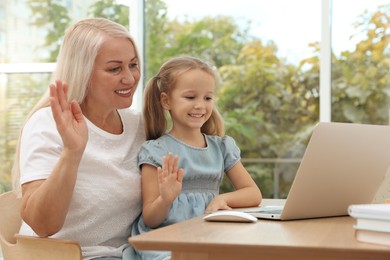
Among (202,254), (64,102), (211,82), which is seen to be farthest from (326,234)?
(211,82)

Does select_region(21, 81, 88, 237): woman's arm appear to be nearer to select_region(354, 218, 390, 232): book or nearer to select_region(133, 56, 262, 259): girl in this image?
select_region(133, 56, 262, 259): girl

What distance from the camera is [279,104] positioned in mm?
4070

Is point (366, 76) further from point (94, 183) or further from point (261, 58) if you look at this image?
point (94, 183)

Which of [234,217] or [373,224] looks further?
[234,217]

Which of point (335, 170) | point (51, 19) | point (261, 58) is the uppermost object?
point (51, 19)

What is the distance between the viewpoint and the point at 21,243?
84.8 inches

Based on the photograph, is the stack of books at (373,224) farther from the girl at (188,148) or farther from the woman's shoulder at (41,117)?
the woman's shoulder at (41,117)

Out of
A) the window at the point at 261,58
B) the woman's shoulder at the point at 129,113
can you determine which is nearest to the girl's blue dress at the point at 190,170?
the woman's shoulder at the point at 129,113

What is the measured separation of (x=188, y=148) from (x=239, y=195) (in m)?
0.23

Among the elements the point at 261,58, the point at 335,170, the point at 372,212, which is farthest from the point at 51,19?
the point at 372,212

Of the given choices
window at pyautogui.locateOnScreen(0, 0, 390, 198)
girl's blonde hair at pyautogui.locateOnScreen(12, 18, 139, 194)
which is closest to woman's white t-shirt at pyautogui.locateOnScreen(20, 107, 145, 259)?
girl's blonde hair at pyautogui.locateOnScreen(12, 18, 139, 194)

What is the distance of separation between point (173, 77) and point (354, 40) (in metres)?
1.68

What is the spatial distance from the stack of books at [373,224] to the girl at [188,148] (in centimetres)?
86

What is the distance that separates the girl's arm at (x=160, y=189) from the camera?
205 centimetres
